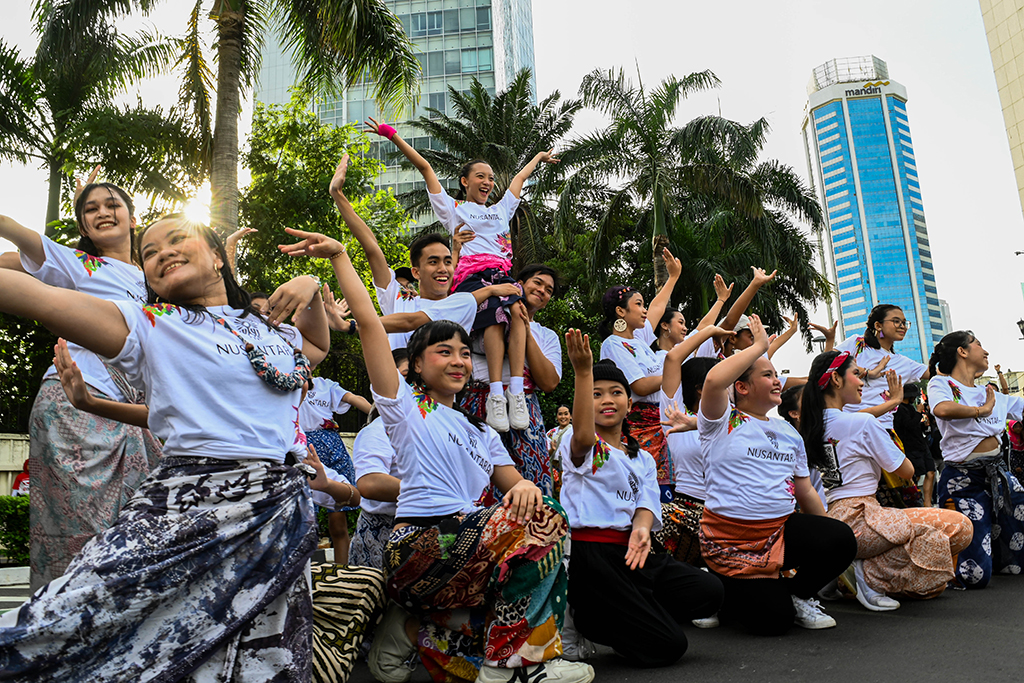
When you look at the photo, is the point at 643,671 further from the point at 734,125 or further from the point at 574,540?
the point at 734,125

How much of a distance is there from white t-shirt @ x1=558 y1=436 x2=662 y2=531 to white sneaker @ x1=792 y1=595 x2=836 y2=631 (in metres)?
1.11

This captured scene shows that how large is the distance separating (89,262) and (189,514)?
1932 mm

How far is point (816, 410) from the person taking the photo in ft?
17.8

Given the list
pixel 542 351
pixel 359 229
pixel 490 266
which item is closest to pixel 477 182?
pixel 490 266

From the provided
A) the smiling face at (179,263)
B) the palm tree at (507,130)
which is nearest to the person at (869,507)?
the smiling face at (179,263)

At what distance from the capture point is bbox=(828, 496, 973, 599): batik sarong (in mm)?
4973

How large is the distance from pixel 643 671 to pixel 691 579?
0.55 m

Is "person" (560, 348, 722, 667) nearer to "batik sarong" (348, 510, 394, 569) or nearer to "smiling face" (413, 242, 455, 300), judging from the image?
"batik sarong" (348, 510, 394, 569)

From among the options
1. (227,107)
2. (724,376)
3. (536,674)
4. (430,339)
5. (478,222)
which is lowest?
(536,674)

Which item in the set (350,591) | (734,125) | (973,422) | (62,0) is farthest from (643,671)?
(734,125)

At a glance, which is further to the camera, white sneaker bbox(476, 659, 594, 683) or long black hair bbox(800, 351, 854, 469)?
long black hair bbox(800, 351, 854, 469)

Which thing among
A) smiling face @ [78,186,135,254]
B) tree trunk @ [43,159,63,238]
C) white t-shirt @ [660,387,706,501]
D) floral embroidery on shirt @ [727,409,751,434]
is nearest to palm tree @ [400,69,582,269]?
tree trunk @ [43,159,63,238]

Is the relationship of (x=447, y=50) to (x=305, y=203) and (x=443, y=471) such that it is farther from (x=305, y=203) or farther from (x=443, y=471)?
(x=443, y=471)

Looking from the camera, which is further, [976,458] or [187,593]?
[976,458]
